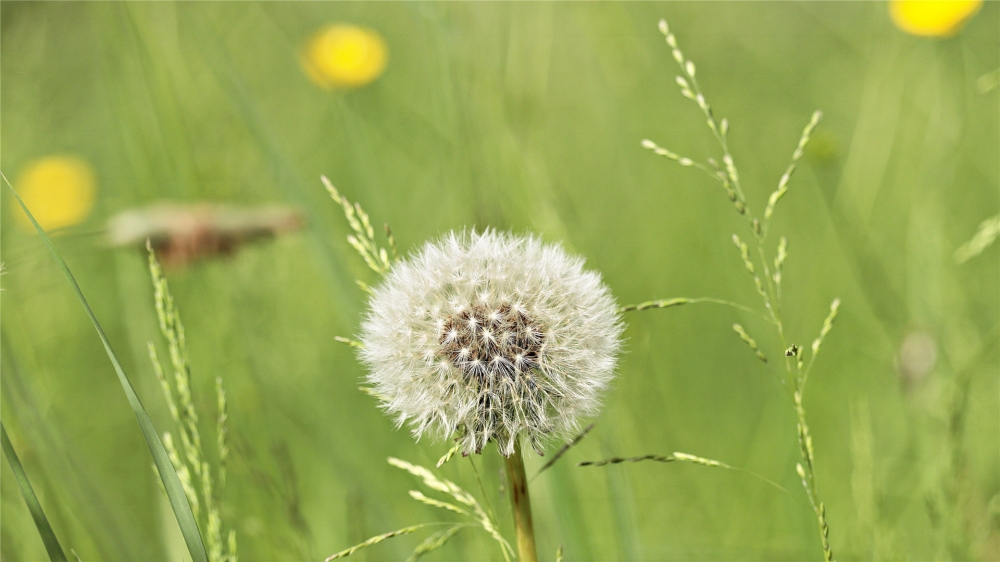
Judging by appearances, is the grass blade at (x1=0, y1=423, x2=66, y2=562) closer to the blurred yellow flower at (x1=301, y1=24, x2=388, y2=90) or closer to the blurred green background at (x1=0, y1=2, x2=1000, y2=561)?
the blurred green background at (x1=0, y1=2, x2=1000, y2=561)

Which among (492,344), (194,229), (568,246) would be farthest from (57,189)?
(492,344)

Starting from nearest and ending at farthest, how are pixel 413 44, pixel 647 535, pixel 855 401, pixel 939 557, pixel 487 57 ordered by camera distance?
pixel 939 557, pixel 647 535, pixel 855 401, pixel 487 57, pixel 413 44

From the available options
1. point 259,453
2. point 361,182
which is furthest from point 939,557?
point 259,453

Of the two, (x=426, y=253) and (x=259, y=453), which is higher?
(x=426, y=253)

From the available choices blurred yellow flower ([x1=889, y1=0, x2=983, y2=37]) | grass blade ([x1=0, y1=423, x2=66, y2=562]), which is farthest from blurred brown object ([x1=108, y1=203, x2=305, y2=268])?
blurred yellow flower ([x1=889, y1=0, x2=983, y2=37])

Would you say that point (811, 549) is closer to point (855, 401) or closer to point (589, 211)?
point (855, 401)

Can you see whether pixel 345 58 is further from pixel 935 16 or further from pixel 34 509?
pixel 34 509

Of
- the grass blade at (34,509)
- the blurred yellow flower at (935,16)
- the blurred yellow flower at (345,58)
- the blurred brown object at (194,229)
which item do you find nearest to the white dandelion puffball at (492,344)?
the grass blade at (34,509)
